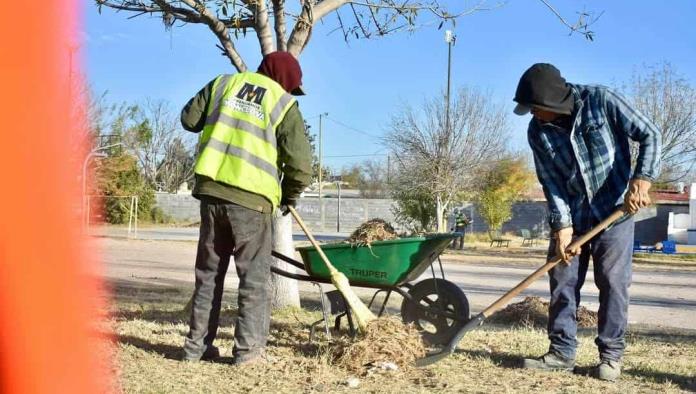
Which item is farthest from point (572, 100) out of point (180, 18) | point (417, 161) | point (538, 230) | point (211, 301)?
point (538, 230)

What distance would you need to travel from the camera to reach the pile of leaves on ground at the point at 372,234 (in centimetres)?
491

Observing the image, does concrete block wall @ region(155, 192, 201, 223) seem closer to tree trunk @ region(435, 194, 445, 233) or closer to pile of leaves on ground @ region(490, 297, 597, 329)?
tree trunk @ region(435, 194, 445, 233)

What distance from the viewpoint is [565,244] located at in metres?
4.27

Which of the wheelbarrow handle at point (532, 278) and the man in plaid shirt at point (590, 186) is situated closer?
the wheelbarrow handle at point (532, 278)

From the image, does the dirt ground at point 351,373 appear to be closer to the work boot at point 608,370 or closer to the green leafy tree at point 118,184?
the work boot at point 608,370

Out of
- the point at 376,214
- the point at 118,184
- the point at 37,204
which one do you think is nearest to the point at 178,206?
the point at 118,184

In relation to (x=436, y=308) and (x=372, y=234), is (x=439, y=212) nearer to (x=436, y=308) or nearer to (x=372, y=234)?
(x=436, y=308)

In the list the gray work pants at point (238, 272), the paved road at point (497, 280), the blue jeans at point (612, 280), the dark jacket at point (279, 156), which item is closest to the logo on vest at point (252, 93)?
the dark jacket at point (279, 156)

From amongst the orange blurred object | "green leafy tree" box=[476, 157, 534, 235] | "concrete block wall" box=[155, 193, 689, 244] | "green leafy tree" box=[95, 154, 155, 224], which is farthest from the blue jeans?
"concrete block wall" box=[155, 193, 689, 244]

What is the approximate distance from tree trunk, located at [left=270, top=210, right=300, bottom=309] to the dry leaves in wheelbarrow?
2372 mm

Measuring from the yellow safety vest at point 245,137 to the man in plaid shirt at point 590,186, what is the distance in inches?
56.6

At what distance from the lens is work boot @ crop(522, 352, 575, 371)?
14.4 ft

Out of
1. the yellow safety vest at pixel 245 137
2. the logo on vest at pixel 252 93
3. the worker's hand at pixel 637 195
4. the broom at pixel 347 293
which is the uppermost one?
the logo on vest at pixel 252 93

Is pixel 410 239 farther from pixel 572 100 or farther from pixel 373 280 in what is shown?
pixel 572 100
